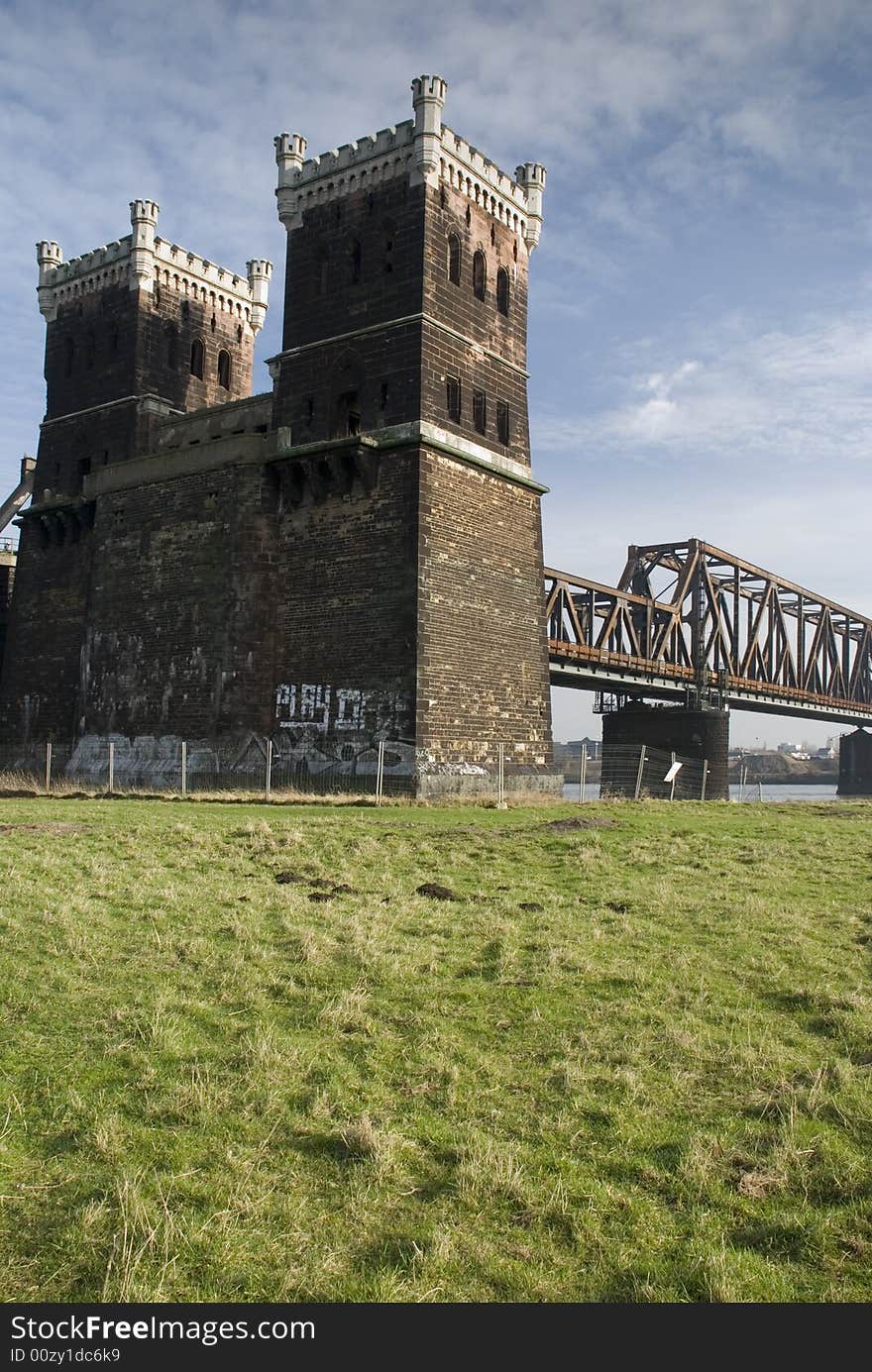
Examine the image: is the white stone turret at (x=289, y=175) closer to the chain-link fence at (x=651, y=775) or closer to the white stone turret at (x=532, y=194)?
the white stone turret at (x=532, y=194)

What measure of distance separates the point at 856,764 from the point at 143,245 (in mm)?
86700

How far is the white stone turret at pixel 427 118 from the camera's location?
28297 mm

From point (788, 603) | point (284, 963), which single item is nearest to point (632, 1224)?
point (284, 963)

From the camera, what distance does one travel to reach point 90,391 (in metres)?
38.3

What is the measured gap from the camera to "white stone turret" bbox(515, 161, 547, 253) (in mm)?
32781

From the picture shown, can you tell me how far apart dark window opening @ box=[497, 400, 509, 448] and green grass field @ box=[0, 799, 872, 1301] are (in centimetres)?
2126

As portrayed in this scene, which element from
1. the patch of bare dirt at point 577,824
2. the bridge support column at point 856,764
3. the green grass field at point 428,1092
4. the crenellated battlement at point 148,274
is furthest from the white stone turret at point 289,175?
the bridge support column at point 856,764

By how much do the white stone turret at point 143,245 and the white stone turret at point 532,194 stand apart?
45.1 feet

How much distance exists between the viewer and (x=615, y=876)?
1379 centimetres

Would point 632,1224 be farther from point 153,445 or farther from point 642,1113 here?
point 153,445

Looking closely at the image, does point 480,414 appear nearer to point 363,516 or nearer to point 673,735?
point 363,516

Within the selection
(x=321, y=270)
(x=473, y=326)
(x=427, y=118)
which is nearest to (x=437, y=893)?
(x=473, y=326)

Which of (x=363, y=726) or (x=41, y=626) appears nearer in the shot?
(x=363, y=726)

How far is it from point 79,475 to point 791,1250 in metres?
38.6
